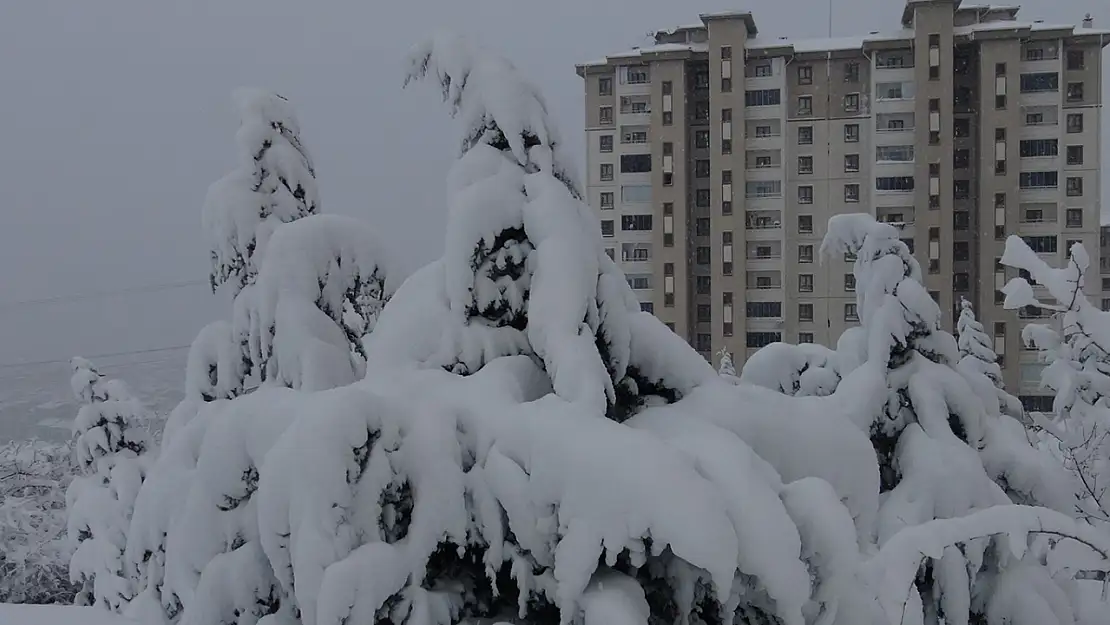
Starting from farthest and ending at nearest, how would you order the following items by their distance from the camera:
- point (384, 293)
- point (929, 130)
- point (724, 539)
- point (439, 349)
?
point (929, 130) → point (384, 293) → point (439, 349) → point (724, 539)

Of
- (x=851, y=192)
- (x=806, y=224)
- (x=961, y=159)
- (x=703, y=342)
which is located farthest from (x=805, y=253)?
(x=961, y=159)

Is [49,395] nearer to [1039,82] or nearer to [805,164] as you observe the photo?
[805,164]

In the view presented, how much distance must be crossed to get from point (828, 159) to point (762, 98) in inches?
134

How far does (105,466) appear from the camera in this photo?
455 inches

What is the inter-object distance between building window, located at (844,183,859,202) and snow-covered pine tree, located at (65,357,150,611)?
93.8ft

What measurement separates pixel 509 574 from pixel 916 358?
3497 mm

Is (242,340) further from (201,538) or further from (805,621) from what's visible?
(805,621)

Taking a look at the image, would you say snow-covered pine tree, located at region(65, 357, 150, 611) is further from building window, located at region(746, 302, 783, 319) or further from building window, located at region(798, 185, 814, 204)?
building window, located at region(798, 185, 814, 204)

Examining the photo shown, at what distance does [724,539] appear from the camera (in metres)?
1.92

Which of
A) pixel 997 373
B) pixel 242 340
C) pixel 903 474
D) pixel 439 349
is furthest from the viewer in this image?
pixel 997 373

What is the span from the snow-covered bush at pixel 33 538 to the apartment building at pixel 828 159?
20.5 meters

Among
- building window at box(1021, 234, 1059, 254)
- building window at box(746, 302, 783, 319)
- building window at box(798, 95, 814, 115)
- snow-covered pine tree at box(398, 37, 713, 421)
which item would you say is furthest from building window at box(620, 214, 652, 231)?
snow-covered pine tree at box(398, 37, 713, 421)

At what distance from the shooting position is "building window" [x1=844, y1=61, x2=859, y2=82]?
3438 centimetres

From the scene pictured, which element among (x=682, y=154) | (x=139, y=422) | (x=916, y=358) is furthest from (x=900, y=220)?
(x=916, y=358)
